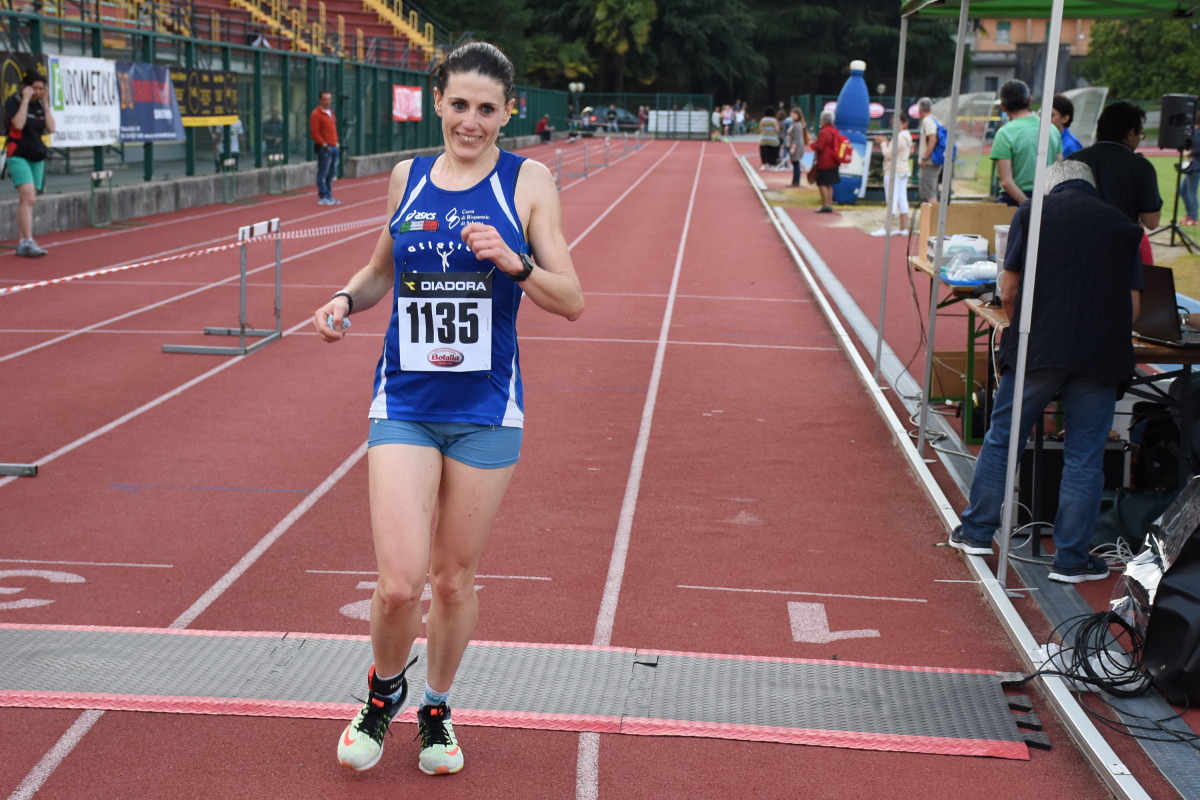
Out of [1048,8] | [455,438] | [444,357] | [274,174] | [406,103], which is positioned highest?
[1048,8]

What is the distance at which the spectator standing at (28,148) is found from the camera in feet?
52.5

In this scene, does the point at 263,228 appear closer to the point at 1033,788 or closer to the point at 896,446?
the point at 896,446

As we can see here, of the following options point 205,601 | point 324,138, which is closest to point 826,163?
point 324,138

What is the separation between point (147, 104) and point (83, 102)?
111 inches

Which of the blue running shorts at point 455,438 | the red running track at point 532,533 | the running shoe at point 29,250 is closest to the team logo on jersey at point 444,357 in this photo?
the blue running shorts at point 455,438

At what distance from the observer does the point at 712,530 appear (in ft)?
22.3

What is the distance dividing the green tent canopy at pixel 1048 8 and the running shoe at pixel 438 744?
5.35m

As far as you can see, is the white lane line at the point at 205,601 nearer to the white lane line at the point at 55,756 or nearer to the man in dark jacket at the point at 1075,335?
the white lane line at the point at 55,756

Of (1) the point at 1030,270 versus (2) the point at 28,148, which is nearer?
(1) the point at 1030,270

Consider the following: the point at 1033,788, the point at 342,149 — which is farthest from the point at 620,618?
the point at 342,149

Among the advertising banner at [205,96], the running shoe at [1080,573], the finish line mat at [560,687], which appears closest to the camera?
the finish line mat at [560,687]

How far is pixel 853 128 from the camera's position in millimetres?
28453

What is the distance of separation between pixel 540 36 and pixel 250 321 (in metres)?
76.5

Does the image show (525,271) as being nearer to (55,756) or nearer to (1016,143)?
(55,756)
